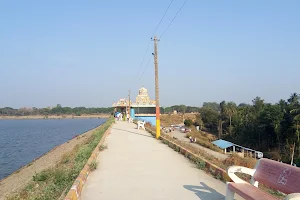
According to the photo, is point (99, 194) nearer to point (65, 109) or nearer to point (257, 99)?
point (257, 99)

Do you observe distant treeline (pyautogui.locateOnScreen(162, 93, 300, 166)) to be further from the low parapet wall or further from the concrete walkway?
the concrete walkway

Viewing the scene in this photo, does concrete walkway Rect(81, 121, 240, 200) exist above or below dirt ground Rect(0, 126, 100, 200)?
above

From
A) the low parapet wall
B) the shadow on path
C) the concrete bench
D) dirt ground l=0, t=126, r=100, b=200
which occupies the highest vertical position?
the concrete bench

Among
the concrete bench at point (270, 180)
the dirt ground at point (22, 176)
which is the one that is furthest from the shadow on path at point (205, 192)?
the dirt ground at point (22, 176)

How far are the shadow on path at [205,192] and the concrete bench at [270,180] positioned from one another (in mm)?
623

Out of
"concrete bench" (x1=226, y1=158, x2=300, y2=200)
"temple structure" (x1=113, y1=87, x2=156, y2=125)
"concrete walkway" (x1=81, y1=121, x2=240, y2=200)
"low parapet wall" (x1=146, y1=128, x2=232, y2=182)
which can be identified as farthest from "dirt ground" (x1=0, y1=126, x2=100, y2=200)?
"temple structure" (x1=113, y1=87, x2=156, y2=125)

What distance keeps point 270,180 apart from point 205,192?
5.62ft

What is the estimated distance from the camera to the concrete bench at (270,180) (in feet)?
13.2

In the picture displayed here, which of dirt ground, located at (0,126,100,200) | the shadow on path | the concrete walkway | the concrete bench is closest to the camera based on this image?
the concrete bench

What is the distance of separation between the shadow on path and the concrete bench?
0.62 meters

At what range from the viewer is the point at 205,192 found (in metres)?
5.99

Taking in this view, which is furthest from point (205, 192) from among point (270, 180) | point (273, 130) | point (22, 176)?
point (273, 130)

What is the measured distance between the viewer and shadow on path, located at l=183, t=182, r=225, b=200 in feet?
18.4

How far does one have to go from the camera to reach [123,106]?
206 ft
